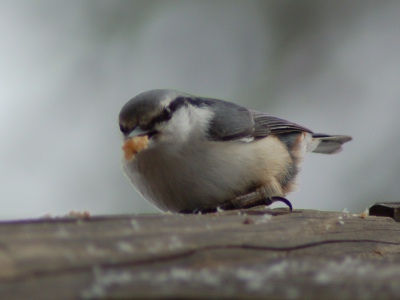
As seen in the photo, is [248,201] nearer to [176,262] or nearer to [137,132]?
[137,132]

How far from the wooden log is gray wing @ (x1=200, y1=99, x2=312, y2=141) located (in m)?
0.93

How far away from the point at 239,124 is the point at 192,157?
0.35 meters

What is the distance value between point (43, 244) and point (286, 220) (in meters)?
0.69

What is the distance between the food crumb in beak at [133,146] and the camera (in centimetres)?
202

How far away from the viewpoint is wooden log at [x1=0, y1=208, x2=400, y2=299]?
3.04ft

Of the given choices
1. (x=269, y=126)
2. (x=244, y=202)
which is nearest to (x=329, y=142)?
(x=269, y=126)

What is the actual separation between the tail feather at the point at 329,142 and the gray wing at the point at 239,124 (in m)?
0.31

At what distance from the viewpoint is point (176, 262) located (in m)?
1.09

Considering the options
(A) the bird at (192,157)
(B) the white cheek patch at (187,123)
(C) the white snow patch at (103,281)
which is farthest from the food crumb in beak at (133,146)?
(C) the white snow patch at (103,281)

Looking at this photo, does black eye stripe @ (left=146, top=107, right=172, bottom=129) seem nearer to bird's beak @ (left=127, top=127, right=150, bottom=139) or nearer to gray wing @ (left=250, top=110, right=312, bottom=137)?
bird's beak @ (left=127, top=127, right=150, bottom=139)

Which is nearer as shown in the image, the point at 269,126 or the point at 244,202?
the point at 244,202

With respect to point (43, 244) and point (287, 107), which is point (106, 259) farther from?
point (287, 107)

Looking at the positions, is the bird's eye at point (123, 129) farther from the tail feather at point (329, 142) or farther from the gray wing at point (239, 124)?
the tail feather at point (329, 142)

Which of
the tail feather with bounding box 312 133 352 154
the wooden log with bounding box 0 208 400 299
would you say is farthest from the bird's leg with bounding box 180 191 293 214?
the tail feather with bounding box 312 133 352 154
